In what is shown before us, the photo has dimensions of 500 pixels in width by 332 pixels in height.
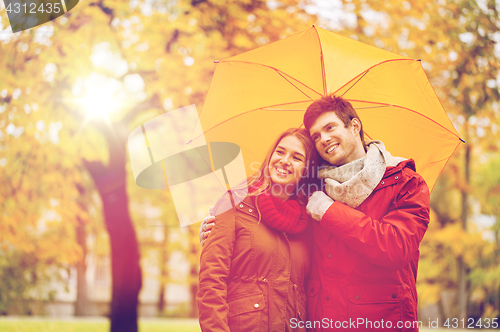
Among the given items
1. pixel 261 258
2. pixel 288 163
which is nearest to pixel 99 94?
pixel 288 163

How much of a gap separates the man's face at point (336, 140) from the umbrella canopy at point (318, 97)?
24 cm

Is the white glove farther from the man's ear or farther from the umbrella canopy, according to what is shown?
the umbrella canopy

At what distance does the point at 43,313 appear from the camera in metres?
19.5

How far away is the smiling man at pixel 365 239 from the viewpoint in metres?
2.09

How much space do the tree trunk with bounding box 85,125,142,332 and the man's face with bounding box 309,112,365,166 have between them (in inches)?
206

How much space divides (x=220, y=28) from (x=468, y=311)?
14.4 meters

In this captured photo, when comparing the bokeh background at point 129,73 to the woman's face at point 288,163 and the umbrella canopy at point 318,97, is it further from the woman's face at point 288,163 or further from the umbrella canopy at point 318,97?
the woman's face at point 288,163

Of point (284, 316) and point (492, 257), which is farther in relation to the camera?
point (492, 257)

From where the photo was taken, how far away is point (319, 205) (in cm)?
225

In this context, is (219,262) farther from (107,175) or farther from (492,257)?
(492,257)

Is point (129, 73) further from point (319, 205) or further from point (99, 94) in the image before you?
point (319, 205)

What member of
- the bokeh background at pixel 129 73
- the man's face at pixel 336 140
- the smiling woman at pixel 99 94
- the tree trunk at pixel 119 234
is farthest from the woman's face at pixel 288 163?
the tree trunk at pixel 119 234

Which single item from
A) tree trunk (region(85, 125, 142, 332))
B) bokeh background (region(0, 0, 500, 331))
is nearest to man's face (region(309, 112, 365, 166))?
bokeh background (region(0, 0, 500, 331))

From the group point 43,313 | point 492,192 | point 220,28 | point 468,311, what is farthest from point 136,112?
point 43,313
